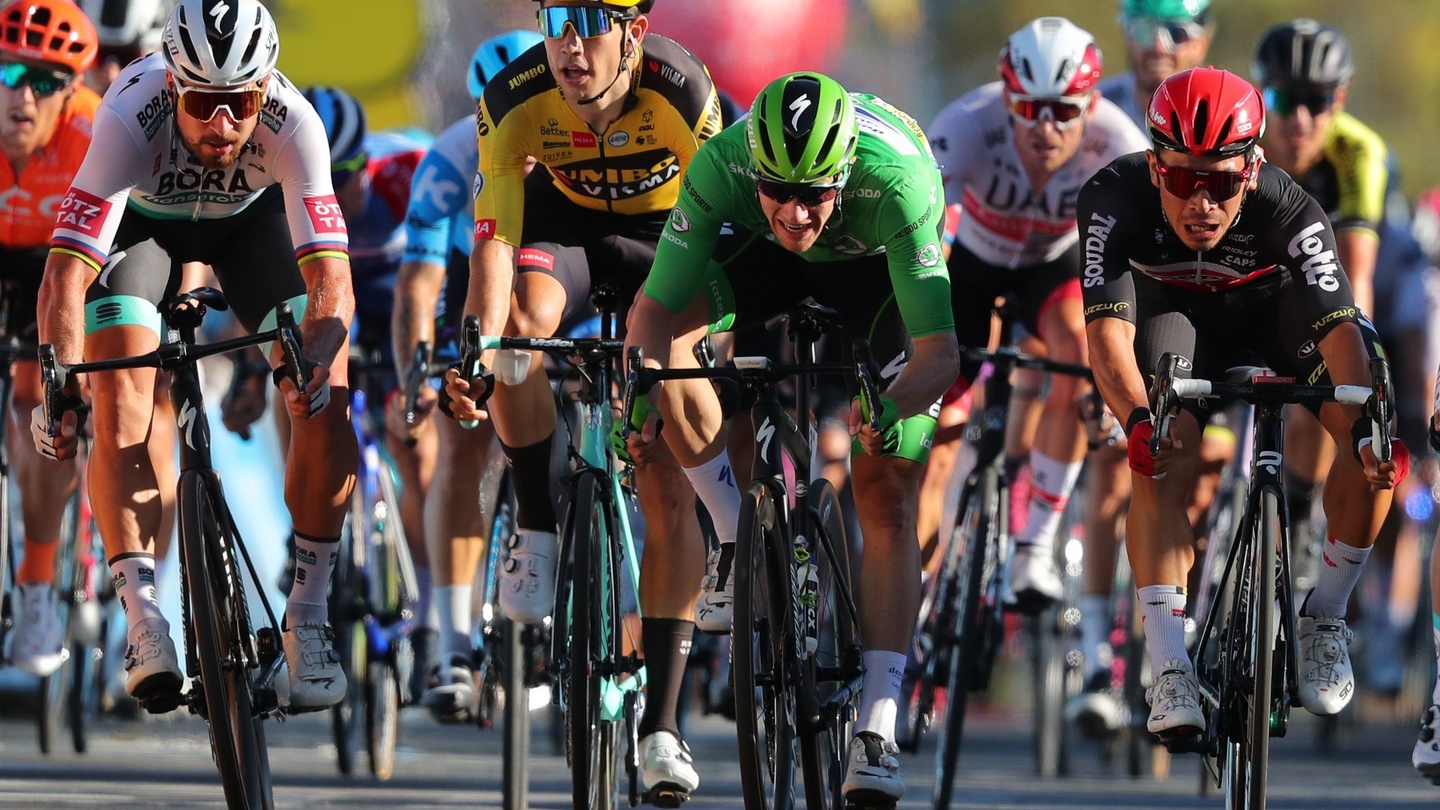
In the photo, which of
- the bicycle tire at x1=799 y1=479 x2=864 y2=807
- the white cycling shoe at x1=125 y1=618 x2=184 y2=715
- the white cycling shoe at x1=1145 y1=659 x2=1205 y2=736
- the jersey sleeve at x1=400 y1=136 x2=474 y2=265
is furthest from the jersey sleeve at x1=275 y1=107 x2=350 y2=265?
the white cycling shoe at x1=1145 y1=659 x2=1205 y2=736

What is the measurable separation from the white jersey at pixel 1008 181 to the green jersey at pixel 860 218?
233 centimetres

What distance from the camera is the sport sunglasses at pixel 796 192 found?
254 inches

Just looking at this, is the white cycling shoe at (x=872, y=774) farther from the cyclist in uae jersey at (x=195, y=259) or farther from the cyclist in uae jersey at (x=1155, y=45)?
the cyclist in uae jersey at (x=1155, y=45)

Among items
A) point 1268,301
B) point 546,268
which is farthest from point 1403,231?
point 546,268

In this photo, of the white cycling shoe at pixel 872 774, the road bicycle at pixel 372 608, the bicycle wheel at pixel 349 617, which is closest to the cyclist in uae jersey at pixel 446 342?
the road bicycle at pixel 372 608

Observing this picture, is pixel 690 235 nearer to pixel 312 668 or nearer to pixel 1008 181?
pixel 312 668

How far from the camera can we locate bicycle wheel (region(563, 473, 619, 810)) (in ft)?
21.2

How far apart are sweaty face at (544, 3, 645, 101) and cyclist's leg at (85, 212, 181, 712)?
140 centimetres

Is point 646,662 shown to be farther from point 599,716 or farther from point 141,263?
point 141,263

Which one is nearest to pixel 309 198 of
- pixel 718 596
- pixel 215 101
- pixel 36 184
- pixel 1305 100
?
pixel 215 101

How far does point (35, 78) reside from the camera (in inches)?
346

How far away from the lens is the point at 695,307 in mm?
7324

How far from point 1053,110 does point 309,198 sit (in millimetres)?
3370

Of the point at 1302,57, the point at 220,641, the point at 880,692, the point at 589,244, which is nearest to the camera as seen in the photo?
the point at 220,641
